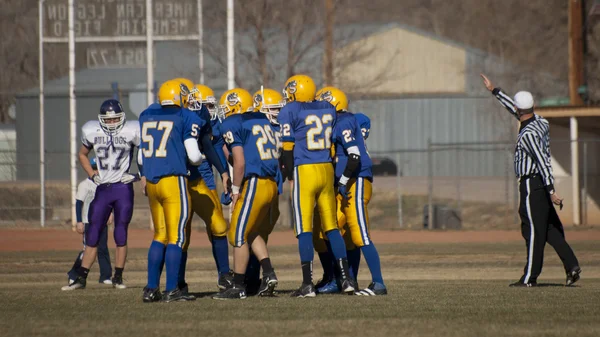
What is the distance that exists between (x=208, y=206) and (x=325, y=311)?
237cm

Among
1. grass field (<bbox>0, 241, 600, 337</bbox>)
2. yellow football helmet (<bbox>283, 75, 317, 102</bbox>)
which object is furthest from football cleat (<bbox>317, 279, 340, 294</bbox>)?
yellow football helmet (<bbox>283, 75, 317, 102</bbox>)

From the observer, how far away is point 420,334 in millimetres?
7234

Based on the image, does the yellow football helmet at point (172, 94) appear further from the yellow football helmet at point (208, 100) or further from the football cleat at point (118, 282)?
the football cleat at point (118, 282)

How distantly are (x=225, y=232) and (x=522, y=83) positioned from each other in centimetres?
3828

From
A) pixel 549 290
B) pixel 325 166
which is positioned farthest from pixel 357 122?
pixel 549 290

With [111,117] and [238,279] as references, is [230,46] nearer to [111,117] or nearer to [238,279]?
[111,117]

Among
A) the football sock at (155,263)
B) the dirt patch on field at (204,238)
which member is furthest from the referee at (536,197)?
the dirt patch on field at (204,238)

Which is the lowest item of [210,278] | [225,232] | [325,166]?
[210,278]

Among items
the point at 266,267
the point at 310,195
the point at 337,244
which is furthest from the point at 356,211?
the point at 266,267

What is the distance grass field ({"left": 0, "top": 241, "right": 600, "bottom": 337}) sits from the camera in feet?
24.6

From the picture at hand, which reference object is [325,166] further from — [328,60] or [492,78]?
[492,78]

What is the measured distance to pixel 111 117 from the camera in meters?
11.4

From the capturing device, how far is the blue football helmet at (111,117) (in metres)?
11.4

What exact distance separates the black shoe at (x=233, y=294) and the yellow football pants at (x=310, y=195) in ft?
2.68
